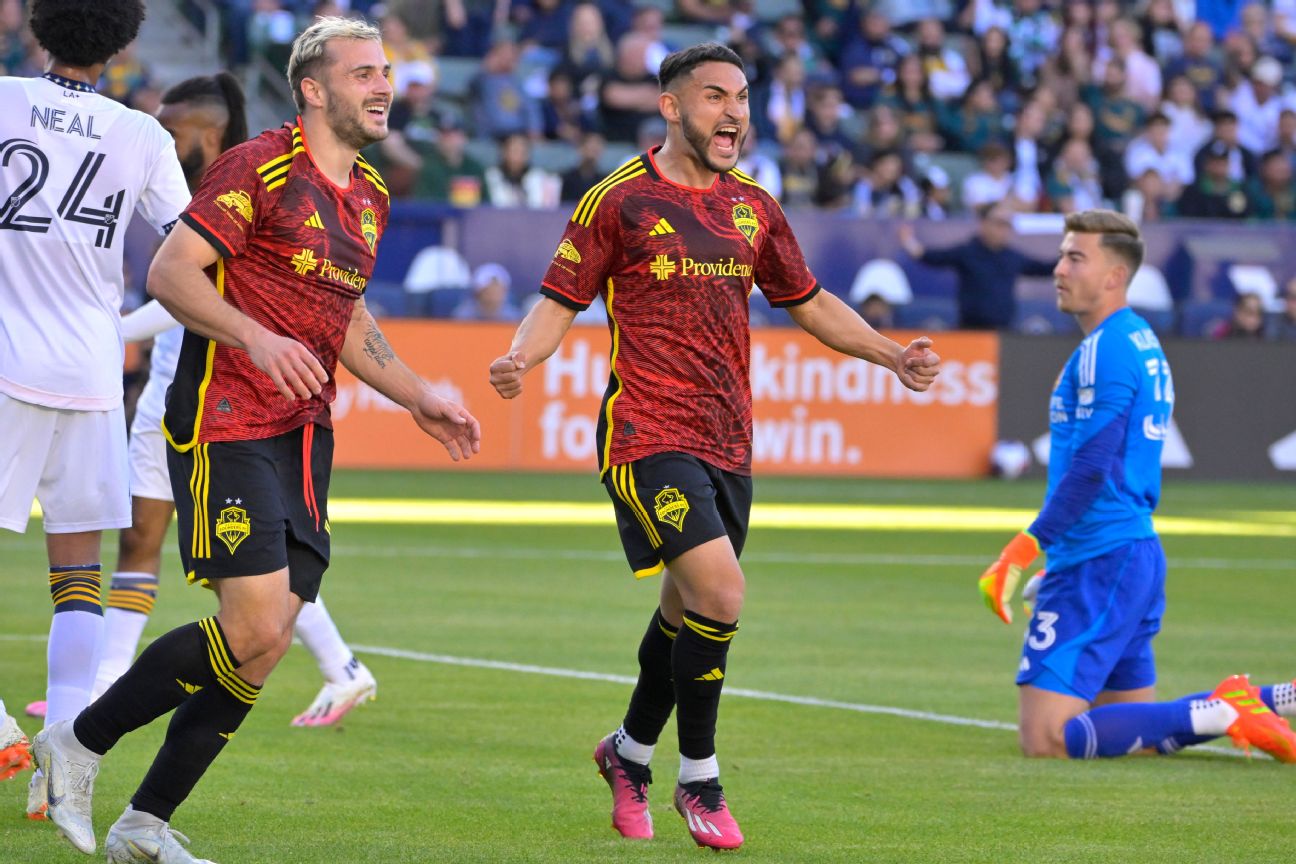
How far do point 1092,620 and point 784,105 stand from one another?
18300mm

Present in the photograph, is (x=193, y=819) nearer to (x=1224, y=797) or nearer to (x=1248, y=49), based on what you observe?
(x=1224, y=797)

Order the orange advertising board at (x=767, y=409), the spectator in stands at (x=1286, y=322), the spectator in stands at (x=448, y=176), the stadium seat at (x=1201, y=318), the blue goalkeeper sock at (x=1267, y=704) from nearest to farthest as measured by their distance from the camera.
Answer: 1. the blue goalkeeper sock at (x=1267, y=704)
2. the orange advertising board at (x=767, y=409)
3. the spectator in stands at (x=448, y=176)
4. the spectator in stands at (x=1286, y=322)
5. the stadium seat at (x=1201, y=318)

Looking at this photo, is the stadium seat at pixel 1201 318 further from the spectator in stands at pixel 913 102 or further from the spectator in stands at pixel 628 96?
the spectator in stands at pixel 628 96

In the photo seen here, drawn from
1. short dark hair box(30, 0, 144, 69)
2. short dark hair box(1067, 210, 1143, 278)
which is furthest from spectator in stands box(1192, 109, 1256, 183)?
Result: short dark hair box(30, 0, 144, 69)

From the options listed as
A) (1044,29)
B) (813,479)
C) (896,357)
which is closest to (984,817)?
A: (896,357)

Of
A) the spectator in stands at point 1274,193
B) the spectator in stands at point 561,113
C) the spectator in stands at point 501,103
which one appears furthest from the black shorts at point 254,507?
the spectator in stands at point 1274,193

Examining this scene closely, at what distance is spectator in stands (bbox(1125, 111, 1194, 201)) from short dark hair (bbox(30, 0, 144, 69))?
21.8 metres

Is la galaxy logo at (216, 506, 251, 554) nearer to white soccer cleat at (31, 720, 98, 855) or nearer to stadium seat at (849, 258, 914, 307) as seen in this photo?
white soccer cleat at (31, 720, 98, 855)

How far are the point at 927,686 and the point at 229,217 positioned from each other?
16.4 ft

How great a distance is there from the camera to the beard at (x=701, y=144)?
20.4 ft

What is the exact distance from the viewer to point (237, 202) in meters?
5.28

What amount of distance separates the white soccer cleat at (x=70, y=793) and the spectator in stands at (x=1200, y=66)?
25460mm

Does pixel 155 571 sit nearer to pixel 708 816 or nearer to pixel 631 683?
pixel 631 683

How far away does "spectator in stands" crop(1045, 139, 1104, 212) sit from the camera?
25.4 metres
